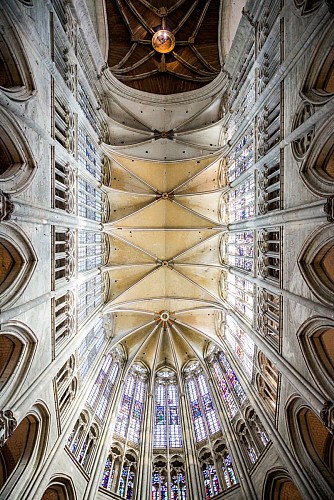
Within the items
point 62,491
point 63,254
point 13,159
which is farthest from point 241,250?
point 62,491

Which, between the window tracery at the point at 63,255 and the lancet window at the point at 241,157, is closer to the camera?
the window tracery at the point at 63,255

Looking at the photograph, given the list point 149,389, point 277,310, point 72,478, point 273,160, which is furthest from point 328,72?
point 149,389

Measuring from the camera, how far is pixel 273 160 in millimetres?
13336

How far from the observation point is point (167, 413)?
21375 mm

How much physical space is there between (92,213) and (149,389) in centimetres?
1257

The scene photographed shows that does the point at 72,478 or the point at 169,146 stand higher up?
the point at 169,146

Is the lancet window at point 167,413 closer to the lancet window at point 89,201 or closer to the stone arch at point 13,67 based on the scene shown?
the lancet window at point 89,201

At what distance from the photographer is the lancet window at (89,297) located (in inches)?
660

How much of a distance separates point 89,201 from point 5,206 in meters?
9.85

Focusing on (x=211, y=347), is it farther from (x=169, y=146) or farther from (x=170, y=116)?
(x=170, y=116)

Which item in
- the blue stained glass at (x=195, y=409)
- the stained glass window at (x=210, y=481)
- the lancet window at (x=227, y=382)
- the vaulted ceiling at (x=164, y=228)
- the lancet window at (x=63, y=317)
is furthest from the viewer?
the vaulted ceiling at (x=164, y=228)

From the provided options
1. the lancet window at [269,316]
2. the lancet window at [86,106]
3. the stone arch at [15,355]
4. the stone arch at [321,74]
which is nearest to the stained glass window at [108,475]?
the stone arch at [15,355]

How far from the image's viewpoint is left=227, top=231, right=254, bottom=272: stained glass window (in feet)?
57.8

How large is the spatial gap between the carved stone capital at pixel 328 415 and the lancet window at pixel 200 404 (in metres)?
10.9
